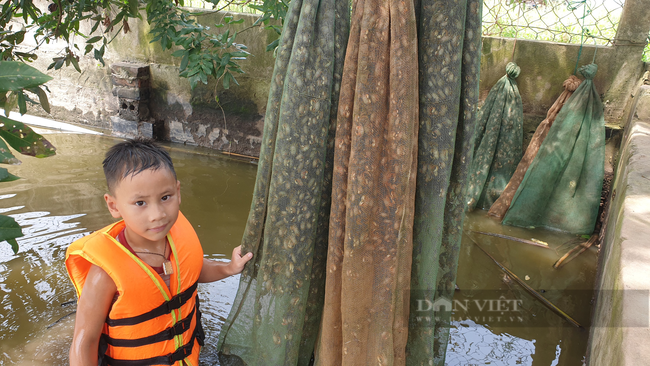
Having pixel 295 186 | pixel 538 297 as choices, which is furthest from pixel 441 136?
pixel 538 297

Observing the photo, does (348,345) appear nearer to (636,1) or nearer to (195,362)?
(195,362)

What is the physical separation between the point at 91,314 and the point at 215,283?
1237 millimetres

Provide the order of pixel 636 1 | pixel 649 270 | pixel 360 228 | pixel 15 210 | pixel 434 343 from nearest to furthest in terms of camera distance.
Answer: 1. pixel 649 270
2. pixel 360 228
3. pixel 434 343
4. pixel 15 210
5. pixel 636 1

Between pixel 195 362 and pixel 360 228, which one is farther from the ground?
pixel 360 228

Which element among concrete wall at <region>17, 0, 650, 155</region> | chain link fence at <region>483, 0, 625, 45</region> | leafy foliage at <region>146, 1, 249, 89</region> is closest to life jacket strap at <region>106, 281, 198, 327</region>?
leafy foliage at <region>146, 1, 249, 89</region>

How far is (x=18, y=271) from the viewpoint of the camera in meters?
2.69

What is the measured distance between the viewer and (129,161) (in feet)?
4.78

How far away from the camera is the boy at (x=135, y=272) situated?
1450 millimetres

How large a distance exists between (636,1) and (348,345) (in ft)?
12.9

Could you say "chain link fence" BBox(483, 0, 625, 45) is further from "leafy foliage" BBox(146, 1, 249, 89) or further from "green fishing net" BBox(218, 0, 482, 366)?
"green fishing net" BBox(218, 0, 482, 366)

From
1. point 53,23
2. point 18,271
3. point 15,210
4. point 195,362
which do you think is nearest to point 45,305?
point 18,271

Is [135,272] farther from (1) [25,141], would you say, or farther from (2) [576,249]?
(2) [576,249]

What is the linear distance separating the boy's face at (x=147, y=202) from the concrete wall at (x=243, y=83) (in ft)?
7.31

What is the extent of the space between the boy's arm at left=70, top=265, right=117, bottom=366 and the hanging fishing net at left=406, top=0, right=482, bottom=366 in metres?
1.03
